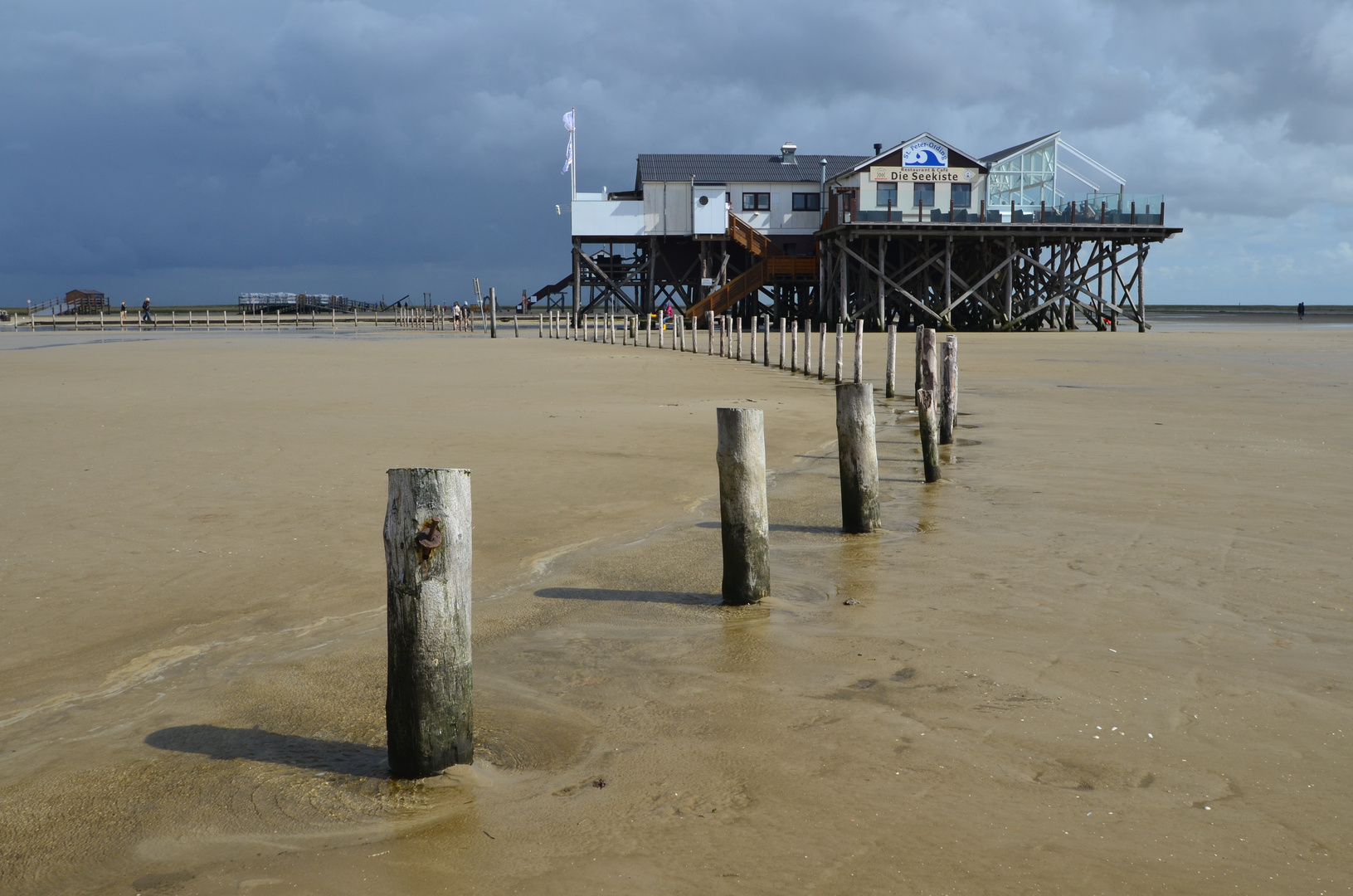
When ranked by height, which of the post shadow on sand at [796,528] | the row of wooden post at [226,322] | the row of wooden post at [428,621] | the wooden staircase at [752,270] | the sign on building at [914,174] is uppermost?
the sign on building at [914,174]

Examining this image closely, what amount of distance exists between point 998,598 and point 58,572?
17.4 feet

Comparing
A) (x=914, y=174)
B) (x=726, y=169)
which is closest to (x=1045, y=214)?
(x=914, y=174)

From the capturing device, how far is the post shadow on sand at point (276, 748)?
12.9ft

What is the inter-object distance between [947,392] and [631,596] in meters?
6.76

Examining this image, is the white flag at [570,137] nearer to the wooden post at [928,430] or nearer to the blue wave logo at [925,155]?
the blue wave logo at [925,155]

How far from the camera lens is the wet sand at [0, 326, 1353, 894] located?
3293mm

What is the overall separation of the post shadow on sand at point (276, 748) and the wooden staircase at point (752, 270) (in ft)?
133

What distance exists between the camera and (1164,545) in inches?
275

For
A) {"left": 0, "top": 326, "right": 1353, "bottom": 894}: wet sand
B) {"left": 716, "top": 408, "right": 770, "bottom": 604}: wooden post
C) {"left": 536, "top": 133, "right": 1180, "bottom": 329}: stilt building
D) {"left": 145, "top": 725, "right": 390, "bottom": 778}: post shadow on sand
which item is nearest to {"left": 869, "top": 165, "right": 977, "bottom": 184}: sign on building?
{"left": 536, "top": 133, "right": 1180, "bottom": 329}: stilt building

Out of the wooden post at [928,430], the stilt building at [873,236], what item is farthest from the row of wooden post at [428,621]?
the stilt building at [873,236]

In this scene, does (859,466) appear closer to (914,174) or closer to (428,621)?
(428,621)

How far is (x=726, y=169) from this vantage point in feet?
168

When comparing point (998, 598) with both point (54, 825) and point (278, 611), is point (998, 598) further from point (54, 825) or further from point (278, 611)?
point (54, 825)

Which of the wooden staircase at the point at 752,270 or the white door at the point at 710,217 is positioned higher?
the white door at the point at 710,217
